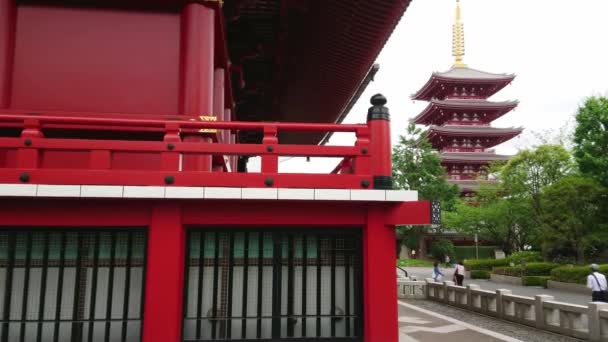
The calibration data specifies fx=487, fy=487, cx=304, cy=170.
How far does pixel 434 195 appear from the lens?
45.2 metres

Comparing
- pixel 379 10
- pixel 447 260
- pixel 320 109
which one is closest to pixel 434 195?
pixel 447 260

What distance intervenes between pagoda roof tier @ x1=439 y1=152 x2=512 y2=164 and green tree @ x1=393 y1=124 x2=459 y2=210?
139 inches

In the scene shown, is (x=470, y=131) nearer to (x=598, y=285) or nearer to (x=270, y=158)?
(x=598, y=285)

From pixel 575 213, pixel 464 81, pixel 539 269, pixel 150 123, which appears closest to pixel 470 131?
pixel 464 81

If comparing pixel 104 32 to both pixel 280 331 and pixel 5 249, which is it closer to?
pixel 5 249

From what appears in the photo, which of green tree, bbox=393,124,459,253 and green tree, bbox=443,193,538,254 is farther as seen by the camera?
green tree, bbox=393,124,459,253

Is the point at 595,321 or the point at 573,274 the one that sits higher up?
the point at 573,274

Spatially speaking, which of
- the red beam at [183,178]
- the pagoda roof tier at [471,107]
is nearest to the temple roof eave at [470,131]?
the pagoda roof tier at [471,107]

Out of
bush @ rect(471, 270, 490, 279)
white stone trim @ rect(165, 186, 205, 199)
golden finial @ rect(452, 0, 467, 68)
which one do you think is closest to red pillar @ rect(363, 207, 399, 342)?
white stone trim @ rect(165, 186, 205, 199)

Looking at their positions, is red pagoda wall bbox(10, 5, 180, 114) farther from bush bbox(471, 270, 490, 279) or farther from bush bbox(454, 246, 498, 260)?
bush bbox(454, 246, 498, 260)

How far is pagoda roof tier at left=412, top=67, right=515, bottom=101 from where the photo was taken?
5016cm

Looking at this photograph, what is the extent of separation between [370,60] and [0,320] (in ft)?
29.3

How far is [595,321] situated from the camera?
35.4ft

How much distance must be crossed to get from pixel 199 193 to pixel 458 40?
58.9 metres
